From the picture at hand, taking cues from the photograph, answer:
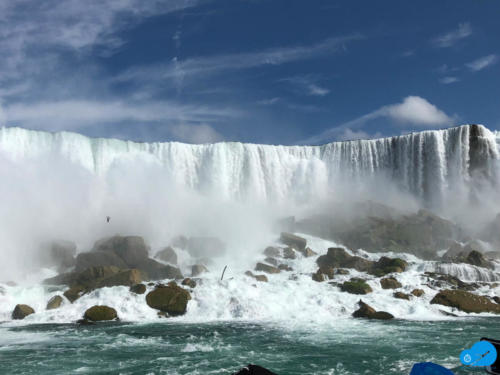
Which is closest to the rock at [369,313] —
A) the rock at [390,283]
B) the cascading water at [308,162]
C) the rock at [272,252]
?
the rock at [390,283]

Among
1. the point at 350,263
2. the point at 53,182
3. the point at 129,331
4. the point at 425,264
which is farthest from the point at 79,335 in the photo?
the point at 53,182

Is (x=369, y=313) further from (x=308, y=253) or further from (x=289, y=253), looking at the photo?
(x=308, y=253)

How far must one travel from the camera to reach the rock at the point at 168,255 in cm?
3522

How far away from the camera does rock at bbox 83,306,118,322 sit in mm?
21759

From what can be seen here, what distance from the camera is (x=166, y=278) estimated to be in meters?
30.8

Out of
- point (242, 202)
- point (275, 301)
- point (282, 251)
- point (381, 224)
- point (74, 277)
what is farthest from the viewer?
point (242, 202)

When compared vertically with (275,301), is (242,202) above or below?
above

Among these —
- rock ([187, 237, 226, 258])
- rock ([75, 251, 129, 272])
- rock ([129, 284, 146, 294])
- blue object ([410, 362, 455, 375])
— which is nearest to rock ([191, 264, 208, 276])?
→ rock ([75, 251, 129, 272])

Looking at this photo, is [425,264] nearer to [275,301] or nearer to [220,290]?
[275,301]

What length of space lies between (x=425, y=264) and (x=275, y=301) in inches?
555

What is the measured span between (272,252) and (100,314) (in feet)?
63.0

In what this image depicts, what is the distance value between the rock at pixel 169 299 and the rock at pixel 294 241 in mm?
17517

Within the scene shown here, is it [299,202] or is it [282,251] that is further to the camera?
[299,202]

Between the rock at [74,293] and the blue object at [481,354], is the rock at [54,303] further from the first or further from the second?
the blue object at [481,354]
